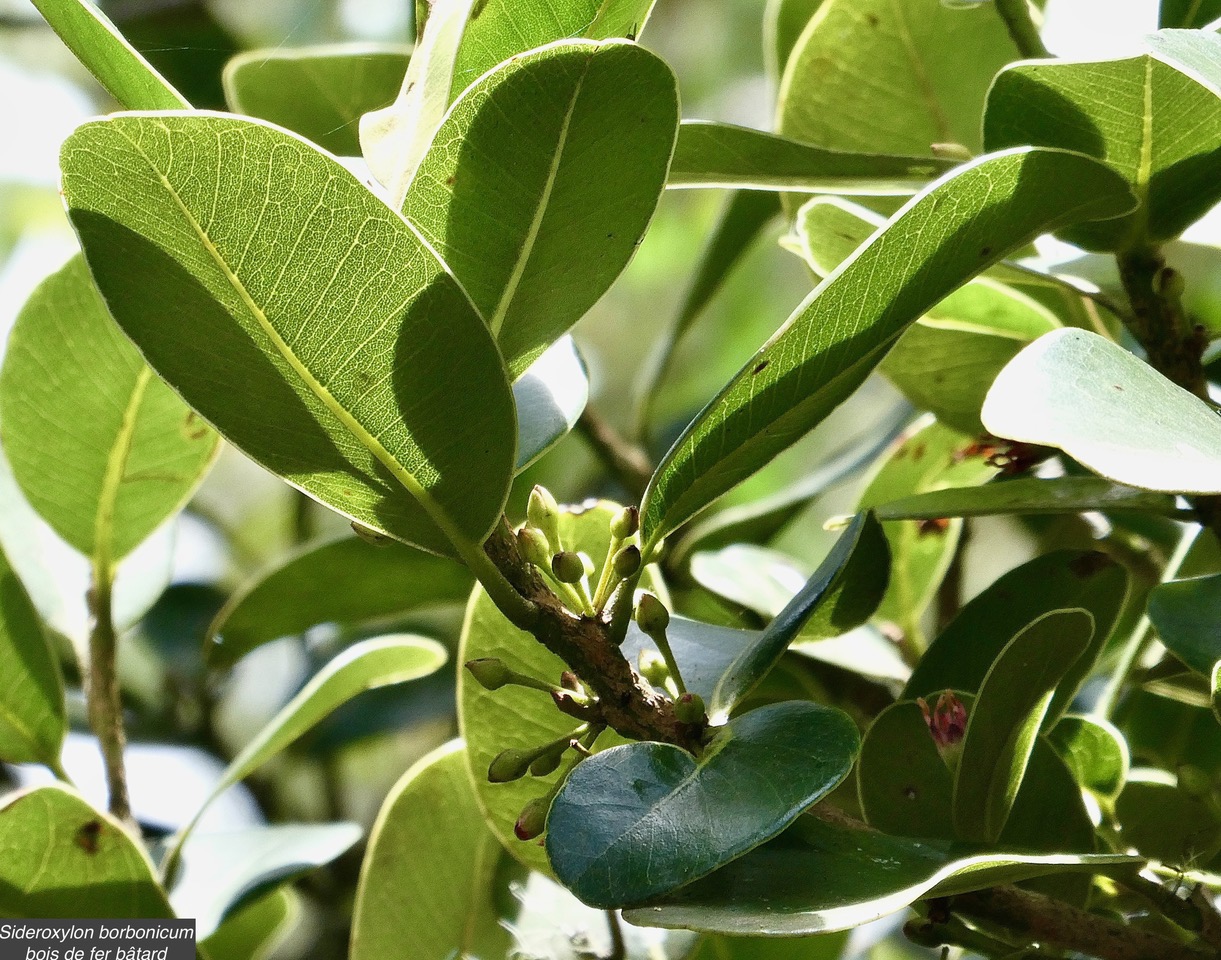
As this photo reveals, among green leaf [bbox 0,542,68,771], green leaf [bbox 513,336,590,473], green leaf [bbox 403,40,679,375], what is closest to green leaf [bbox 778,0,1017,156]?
green leaf [bbox 513,336,590,473]

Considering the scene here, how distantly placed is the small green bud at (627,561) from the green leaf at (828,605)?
8 cm

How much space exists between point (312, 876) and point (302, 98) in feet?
3.42

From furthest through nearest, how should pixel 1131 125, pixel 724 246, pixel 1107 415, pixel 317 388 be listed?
1. pixel 724 246
2. pixel 1131 125
3. pixel 317 388
4. pixel 1107 415

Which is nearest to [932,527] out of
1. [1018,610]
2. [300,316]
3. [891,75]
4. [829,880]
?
[1018,610]

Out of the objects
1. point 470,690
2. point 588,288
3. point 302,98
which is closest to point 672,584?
point 470,690

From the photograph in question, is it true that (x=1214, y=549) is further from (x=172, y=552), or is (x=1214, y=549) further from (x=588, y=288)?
(x=172, y=552)

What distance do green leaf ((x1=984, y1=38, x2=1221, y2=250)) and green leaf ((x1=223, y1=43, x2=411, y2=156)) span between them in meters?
0.61

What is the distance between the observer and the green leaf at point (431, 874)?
1012 mm

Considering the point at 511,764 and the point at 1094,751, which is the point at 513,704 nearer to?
the point at 511,764

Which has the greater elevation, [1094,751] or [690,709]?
[690,709]

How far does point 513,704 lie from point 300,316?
0.37m

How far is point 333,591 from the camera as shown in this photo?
124 cm

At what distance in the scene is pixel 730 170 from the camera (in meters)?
0.76

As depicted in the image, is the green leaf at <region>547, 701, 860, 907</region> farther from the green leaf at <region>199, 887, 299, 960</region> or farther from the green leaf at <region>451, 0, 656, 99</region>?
the green leaf at <region>199, 887, 299, 960</region>
